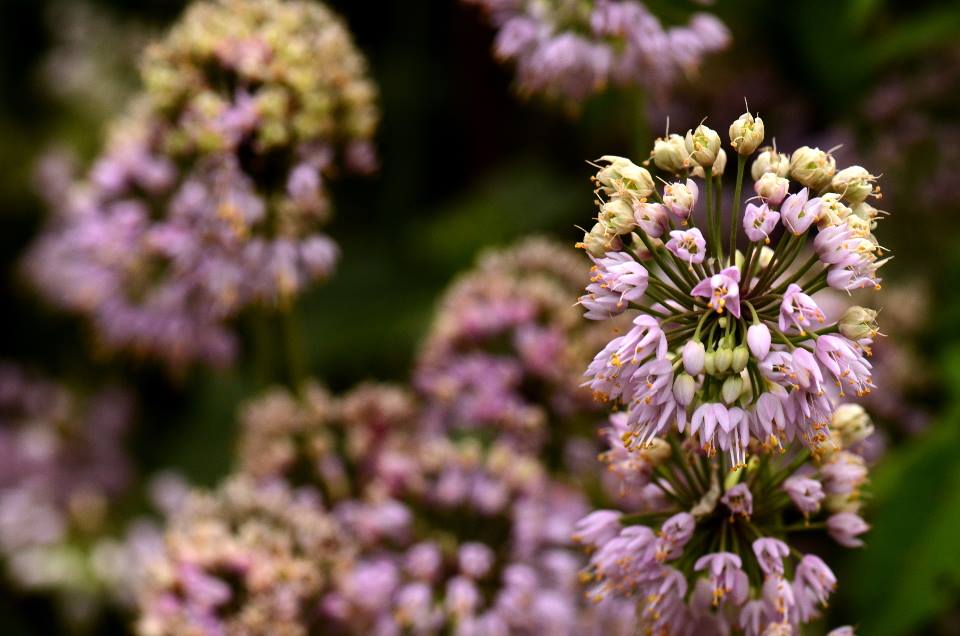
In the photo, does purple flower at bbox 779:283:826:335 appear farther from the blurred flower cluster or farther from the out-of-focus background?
the out-of-focus background

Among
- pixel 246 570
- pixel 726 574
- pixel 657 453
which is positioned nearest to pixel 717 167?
pixel 657 453

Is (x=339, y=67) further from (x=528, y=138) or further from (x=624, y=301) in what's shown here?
(x=528, y=138)

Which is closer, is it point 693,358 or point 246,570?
point 693,358

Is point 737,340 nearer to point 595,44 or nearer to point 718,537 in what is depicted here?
point 718,537

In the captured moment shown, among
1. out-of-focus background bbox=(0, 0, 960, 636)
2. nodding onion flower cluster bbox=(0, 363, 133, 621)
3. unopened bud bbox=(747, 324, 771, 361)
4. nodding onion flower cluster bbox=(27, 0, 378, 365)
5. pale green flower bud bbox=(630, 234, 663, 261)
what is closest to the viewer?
unopened bud bbox=(747, 324, 771, 361)

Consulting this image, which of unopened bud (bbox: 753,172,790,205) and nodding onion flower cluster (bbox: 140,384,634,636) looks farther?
nodding onion flower cluster (bbox: 140,384,634,636)

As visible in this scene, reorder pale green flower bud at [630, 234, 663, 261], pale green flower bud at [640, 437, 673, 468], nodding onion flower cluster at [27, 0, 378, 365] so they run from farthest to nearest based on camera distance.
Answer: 1. nodding onion flower cluster at [27, 0, 378, 365]
2. pale green flower bud at [640, 437, 673, 468]
3. pale green flower bud at [630, 234, 663, 261]

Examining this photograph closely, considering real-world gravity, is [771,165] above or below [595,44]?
below

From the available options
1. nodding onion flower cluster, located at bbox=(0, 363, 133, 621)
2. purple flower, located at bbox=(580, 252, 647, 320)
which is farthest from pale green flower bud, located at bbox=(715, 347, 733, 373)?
nodding onion flower cluster, located at bbox=(0, 363, 133, 621)
